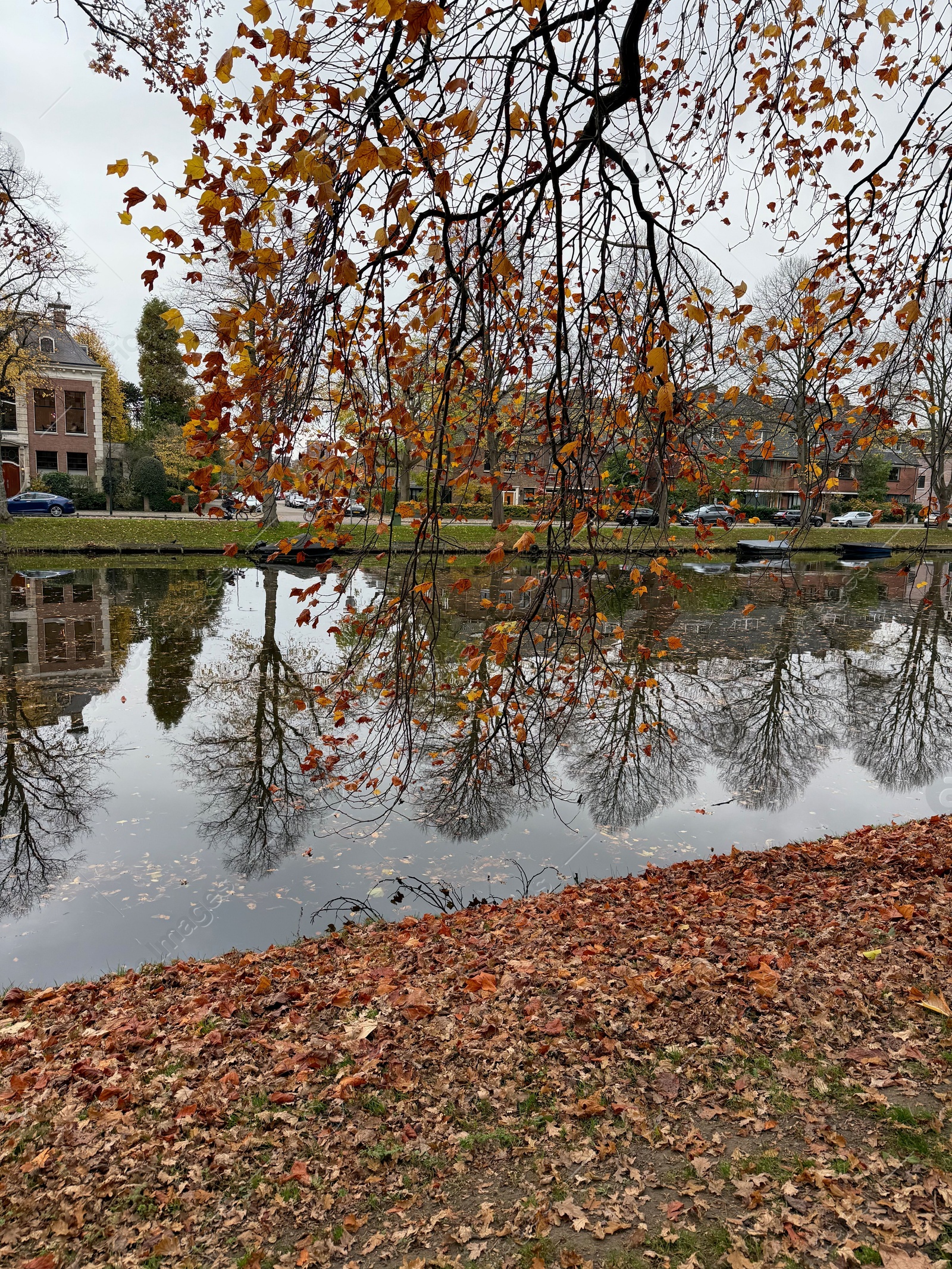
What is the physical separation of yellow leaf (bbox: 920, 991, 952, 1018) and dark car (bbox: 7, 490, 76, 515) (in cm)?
3475

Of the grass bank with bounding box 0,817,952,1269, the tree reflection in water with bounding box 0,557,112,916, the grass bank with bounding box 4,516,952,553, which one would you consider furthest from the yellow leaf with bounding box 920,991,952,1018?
the grass bank with bounding box 4,516,952,553

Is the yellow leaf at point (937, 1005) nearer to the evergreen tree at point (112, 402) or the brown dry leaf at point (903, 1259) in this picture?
the brown dry leaf at point (903, 1259)

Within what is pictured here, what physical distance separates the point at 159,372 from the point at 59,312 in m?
19.7

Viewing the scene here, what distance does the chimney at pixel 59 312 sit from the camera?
24547 millimetres

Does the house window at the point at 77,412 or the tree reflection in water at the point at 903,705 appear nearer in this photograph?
the tree reflection in water at the point at 903,705

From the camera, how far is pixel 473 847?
6.76m

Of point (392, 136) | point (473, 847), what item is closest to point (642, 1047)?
point (473, 847)

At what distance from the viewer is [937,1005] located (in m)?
3.53

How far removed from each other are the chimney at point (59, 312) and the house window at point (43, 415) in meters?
11.8

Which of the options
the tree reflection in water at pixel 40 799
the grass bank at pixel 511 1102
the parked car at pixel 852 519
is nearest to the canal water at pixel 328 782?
the tree reflection in water at pixel 40 799

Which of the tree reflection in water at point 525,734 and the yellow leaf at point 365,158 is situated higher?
the yellow leaf at point 365,158

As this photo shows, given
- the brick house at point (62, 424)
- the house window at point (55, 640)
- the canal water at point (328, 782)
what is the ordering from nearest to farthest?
the canal water at point (328, 782), the house window at point (55, 640), the brick house at point (62, 424)

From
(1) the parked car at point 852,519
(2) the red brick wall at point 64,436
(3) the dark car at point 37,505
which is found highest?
(2) the red brick wall at point 64,436

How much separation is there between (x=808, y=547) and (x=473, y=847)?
105 feet
